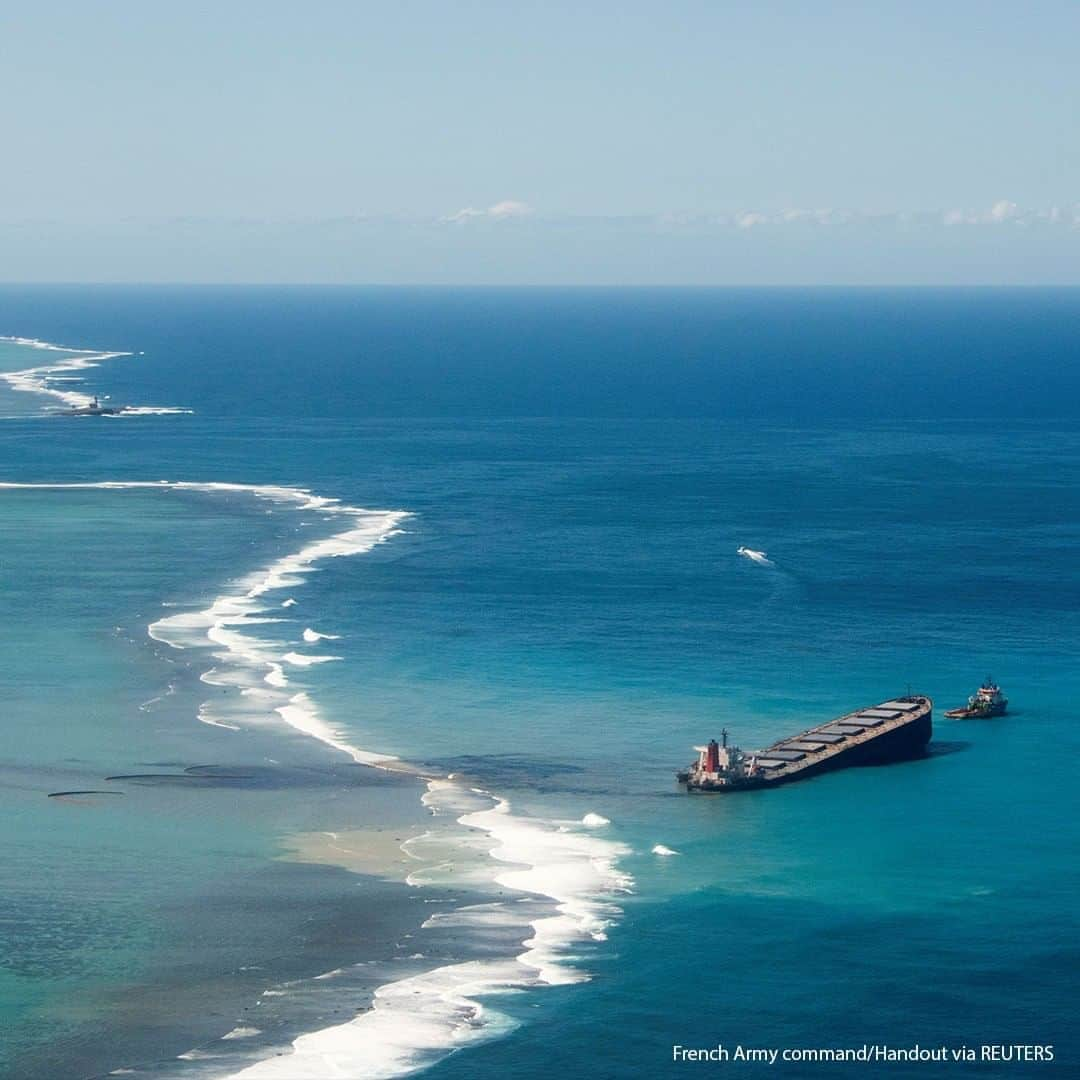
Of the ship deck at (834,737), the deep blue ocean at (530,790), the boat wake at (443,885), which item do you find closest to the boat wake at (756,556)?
the deep blue ocean at (530,790)

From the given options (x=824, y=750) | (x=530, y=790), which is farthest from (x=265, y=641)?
(x=824, y=750)

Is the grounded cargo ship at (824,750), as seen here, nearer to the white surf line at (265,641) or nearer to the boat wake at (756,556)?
the white surf line at (265,641)

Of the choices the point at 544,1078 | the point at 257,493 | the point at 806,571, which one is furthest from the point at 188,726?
the point at 257,493

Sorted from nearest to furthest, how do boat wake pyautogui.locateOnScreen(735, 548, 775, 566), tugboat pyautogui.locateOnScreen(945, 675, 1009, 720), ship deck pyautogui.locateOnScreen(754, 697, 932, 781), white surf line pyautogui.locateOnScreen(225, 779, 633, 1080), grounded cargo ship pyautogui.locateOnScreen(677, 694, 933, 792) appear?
white surf line pyautogui.locateOnScreen(225, 779, 633, 1080), grounded cargo ship pyautogui.locateOnScreen(677, 694, 933, 792), ship deck pyautogui.locateOnScreen(754, 697, 932, 781), tugboat pyautogui.locateOnScreen(945, 675, 1009, 720), boat wake pyautogui.locateOnScreen(735, 548, 775, 566)

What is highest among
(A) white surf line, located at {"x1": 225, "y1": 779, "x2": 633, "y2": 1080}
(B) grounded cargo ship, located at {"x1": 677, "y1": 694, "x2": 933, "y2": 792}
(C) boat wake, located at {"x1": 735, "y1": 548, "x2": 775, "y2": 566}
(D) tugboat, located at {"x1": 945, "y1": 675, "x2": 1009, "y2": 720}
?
(C) boat wake, located at {"x1": 735, "y1": 548, "x2": 775, "y2": 566}

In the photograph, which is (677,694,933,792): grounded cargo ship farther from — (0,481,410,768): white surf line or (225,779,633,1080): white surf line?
(0,481,410,768): white surf line

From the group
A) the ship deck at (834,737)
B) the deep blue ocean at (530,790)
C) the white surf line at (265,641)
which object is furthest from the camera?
the white surf line at (265,641)

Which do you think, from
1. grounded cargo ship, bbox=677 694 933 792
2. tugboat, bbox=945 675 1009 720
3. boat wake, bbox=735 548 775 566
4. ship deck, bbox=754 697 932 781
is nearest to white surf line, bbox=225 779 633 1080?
grounded cargo ship, bbox=677 694 933 792
